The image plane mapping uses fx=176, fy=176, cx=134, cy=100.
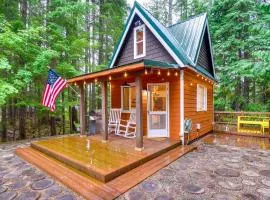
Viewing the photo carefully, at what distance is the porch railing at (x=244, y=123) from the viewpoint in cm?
813

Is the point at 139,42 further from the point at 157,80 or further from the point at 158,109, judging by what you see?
the point at 158,109

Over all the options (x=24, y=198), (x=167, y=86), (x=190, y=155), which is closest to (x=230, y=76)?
(x=167, y=86)

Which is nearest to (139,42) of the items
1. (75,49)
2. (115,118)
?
(75,49)

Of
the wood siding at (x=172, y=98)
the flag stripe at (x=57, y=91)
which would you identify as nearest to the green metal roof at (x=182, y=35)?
the wood siding at (x=172, y=98)

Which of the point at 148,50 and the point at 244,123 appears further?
the point at 244,123

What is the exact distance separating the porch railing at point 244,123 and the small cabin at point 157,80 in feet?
3.89

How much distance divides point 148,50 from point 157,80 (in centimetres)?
149

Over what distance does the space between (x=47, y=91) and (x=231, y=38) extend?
38.8ft

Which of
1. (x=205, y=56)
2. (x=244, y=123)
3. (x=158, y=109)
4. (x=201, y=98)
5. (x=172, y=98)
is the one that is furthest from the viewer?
(x=205, y=56)

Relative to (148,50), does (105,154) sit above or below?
below

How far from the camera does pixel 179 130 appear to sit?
638 centimetres

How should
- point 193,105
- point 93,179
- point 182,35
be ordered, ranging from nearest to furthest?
1. point 93,179
2. point 193,105
3. point 182,35

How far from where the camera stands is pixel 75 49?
8945 millimetres

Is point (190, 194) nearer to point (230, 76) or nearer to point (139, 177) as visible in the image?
point (139, 177)
